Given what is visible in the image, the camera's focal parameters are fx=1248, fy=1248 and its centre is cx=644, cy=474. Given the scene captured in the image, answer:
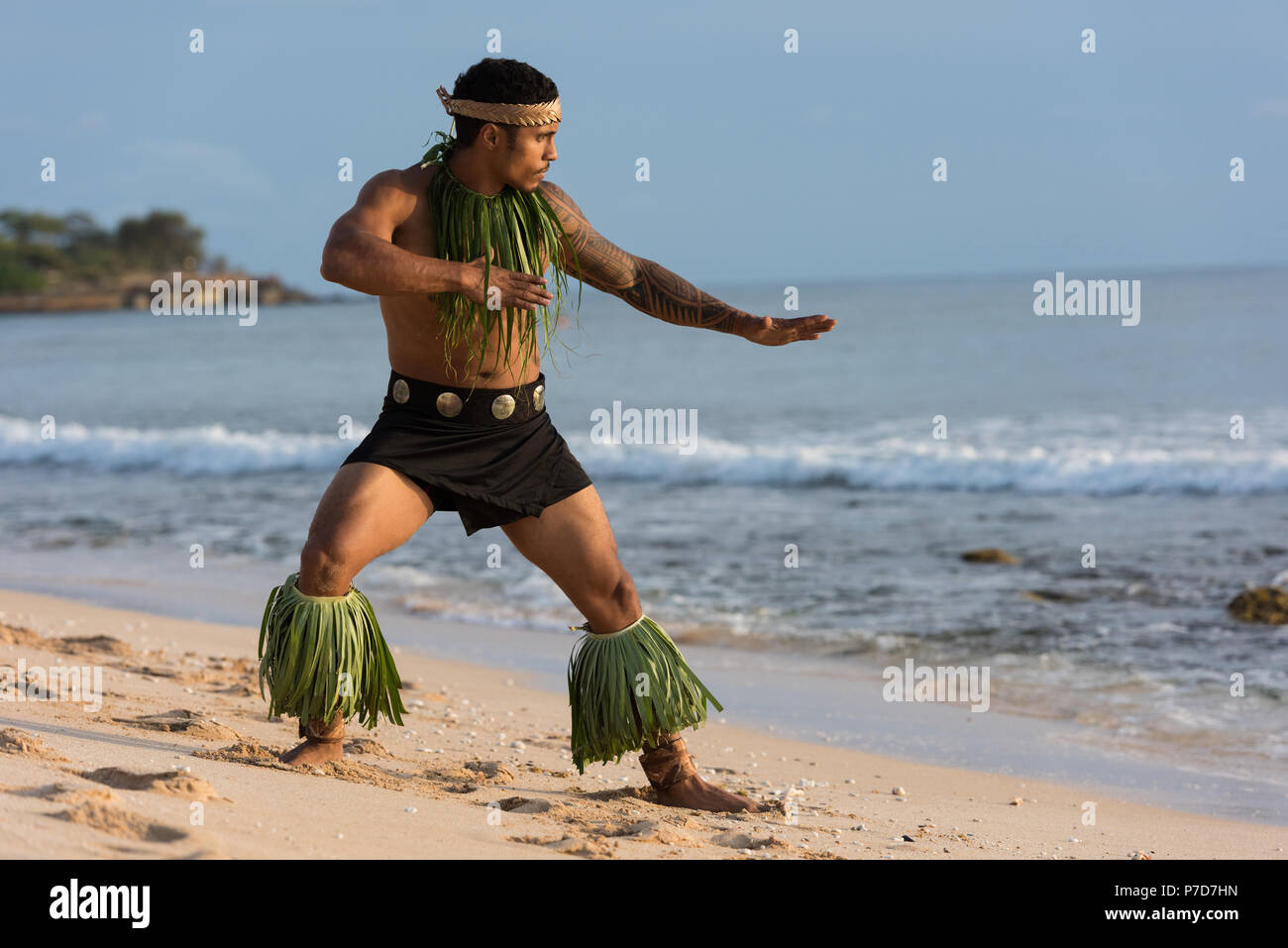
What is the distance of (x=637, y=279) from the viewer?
393 cm

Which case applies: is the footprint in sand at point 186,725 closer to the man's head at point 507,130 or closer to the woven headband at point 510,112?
the man's head at point 507,130

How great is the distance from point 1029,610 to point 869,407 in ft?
53.6

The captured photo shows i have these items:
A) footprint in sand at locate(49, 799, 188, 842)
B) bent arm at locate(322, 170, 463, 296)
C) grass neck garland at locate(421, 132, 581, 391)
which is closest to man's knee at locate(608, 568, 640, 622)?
grass neck garland at locate(421, 132, 581, 391)

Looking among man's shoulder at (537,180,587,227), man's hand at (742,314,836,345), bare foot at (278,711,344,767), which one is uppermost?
man's shoulder at (537,180,587,227)

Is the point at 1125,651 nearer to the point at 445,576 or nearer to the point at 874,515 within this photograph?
the point at 445,576

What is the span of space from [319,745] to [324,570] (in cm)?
57

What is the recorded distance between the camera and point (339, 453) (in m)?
16.8

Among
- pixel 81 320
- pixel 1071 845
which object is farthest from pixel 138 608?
pixel 81 320

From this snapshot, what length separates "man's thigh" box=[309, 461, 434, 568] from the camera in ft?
11.4

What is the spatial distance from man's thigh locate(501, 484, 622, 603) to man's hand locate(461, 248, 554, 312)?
638 mm

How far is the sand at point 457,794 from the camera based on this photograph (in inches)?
112

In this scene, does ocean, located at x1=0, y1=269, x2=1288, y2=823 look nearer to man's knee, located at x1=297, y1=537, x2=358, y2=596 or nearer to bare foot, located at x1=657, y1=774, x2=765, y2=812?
bare foot, located at x1=657, y1=774, x2=765, y2=812

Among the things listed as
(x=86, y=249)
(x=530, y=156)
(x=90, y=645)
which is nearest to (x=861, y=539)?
(x=90, y=645)

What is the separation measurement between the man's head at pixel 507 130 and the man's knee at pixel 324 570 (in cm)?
118
